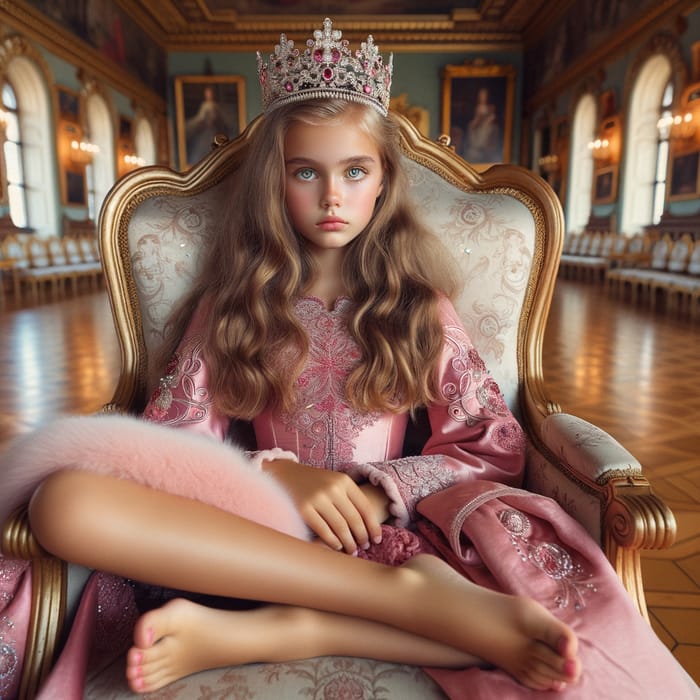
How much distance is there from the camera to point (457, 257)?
1.83 metres

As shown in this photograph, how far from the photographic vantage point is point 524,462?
161 cm

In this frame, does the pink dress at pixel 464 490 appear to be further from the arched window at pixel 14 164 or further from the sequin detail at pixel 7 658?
the arched window at pixel 14 164

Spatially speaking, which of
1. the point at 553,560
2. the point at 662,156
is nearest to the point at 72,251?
the point at 662,156

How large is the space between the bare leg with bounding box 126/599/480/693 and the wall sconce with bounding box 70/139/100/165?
13.4m

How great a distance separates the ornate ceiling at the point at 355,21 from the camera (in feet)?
46.0

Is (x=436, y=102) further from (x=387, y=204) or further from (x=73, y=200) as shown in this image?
(x=387, y=204)

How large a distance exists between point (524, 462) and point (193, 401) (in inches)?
34.9

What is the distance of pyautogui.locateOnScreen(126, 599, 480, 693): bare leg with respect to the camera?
37.2 inches

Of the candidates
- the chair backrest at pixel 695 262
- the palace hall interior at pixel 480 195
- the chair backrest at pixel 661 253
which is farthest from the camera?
the chair backrest at pixel 661 253

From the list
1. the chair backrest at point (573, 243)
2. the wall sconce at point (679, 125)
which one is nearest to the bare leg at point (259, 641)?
the wall sconce at point (679, 125)

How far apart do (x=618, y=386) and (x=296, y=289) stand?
141 inches

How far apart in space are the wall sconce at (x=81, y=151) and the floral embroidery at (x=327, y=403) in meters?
12.8

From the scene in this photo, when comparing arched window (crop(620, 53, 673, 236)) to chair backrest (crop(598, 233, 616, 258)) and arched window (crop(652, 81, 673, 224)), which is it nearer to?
arched window (crop(652, 81, 673, 224))

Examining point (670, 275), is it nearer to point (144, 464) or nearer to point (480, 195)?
point (480, 195)
